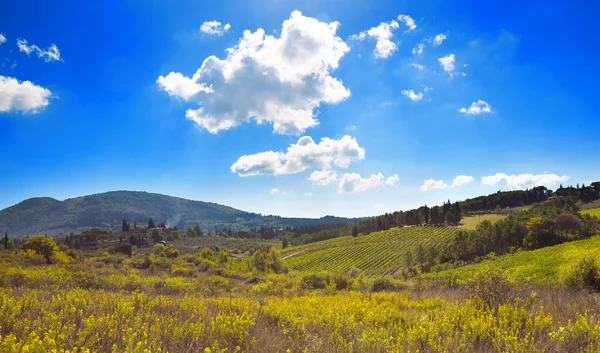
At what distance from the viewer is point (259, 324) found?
7.02 metres

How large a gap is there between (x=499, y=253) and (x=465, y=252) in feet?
19.2

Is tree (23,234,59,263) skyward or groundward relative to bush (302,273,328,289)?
skyward

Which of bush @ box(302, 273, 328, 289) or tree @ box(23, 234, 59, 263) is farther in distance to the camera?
tree @ box(23, 234, 59, 263)

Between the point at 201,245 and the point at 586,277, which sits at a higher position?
the point at 586,277

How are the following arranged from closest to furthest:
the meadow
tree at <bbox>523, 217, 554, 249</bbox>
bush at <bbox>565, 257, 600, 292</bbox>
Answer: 1. the meadow
2. bush at <bbox>565, 257, 600, 292</bbox>
3. tree at <bbox>523, 217, 554, 249</bbox>

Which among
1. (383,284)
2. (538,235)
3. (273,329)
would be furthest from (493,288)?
(538,235)

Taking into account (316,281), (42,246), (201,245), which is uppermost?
(42,246)

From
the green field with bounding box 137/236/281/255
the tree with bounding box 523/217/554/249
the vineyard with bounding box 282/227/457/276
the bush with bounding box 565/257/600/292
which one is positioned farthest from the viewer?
the green field with bounding box 137/236/281/255

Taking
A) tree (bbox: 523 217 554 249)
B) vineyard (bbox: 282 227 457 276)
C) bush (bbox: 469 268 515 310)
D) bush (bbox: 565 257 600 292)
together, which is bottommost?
vineyard (bbox: 282 227 457 276)

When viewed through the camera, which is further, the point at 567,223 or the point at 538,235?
the point at 538,235

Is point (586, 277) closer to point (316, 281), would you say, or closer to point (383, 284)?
point (383, 284)

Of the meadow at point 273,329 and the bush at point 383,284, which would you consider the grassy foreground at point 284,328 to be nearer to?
the meadow at point 273,329

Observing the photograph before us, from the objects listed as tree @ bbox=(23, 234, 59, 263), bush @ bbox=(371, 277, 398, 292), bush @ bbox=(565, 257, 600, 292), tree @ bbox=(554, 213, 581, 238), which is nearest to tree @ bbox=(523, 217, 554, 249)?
tree @ bbox=(554, 213, 581, 238)

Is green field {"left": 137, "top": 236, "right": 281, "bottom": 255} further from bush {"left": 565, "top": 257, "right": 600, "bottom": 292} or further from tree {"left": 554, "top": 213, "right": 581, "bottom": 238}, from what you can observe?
bush {"left": 565, "top": 257, "right": 600, "bottom": 292}
